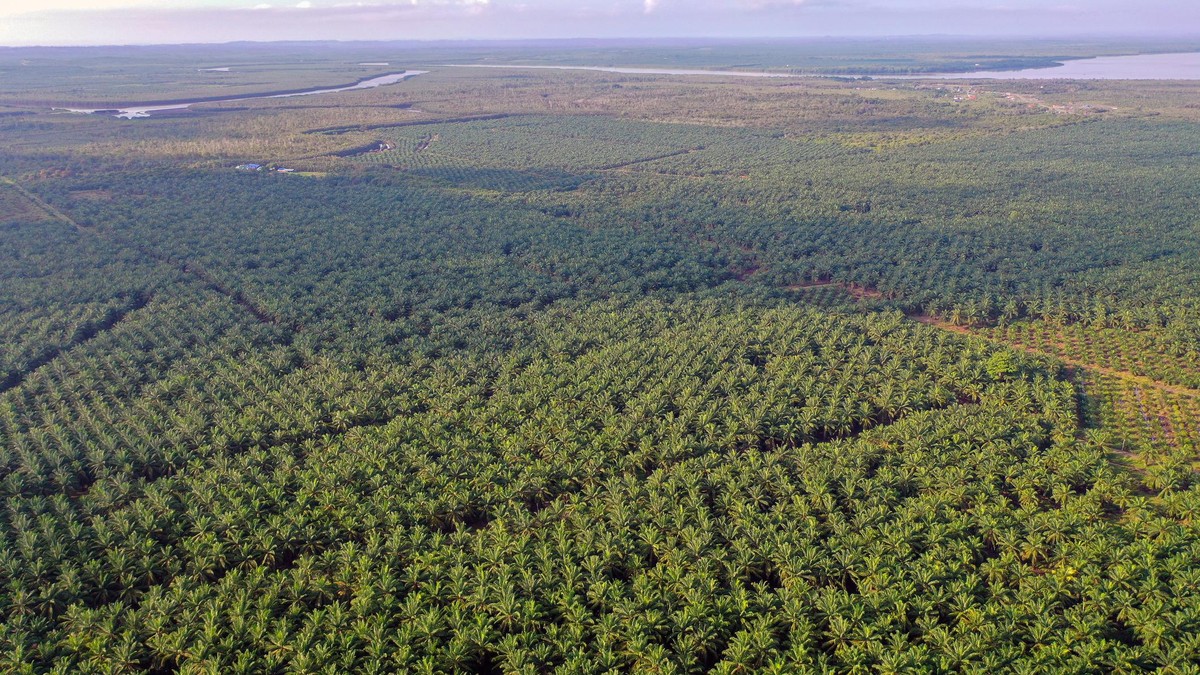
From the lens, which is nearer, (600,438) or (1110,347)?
(600,438)

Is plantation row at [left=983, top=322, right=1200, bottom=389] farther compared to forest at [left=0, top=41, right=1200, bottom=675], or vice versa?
plantation row at [left=983, top=322, right=1200, bottom=389]

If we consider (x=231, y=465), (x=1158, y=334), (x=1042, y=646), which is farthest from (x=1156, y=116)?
(x=231, y=465)

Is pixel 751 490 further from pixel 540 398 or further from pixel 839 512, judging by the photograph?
pixel 540 398

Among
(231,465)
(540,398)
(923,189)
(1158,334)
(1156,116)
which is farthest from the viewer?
(1156,116)

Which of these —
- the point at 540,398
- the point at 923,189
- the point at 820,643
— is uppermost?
the point at 923,189

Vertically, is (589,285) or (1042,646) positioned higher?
(589,285)

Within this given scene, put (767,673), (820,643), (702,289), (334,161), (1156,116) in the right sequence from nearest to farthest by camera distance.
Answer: (767,673), (820,643), (702,289), (334,161), (1156,116)

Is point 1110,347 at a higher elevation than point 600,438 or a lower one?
higher

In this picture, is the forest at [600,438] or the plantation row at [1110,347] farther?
the plantation row at [1110,347]
